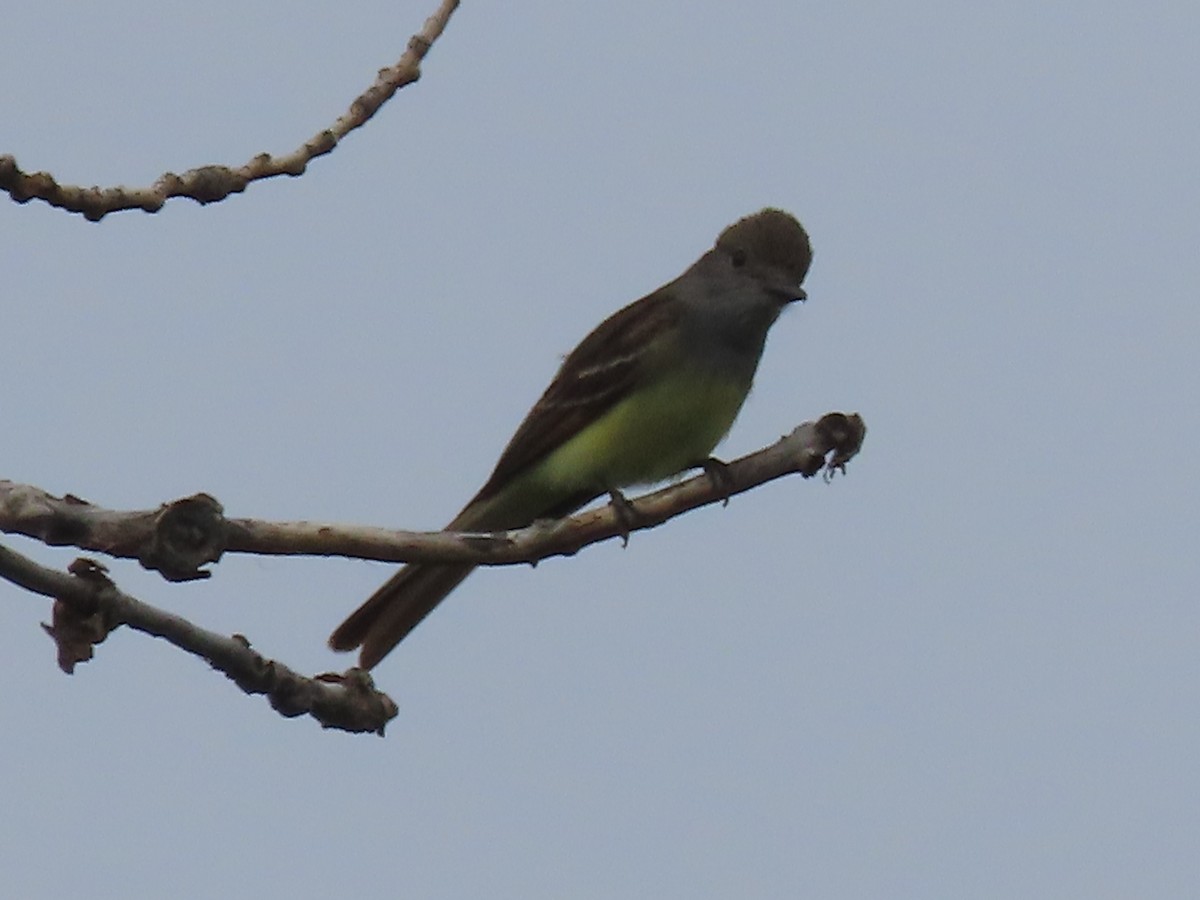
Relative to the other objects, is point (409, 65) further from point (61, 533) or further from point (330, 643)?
point (330, 643)

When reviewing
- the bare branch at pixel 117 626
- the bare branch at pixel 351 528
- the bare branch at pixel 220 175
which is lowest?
the bare branch at pixel 117 626

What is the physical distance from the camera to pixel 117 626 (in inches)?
157

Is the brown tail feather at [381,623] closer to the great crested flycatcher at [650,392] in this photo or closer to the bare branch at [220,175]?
the great crested flycatcher at [650,392]

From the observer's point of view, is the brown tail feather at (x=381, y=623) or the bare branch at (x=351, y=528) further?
the brown tail feather at (x=381, y=623)

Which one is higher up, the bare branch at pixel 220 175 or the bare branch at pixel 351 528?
the bare branch at pixel 220 175

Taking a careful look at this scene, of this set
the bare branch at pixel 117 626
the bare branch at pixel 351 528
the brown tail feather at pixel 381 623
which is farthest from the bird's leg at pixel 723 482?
the brown tail feather at pixel 381 623

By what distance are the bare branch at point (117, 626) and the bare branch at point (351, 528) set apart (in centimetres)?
15

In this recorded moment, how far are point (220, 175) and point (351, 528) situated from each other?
983mm

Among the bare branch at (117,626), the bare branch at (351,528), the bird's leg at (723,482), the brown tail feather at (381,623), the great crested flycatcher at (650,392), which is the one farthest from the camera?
the great crested flycatcher at (650,392)

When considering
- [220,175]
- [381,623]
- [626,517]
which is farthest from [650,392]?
[220,175]

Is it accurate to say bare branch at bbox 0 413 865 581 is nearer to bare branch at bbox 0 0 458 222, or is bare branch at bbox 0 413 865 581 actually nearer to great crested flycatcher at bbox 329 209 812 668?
bare branch at bbox 0 0 458 222

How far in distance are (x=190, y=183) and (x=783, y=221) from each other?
14.1ft

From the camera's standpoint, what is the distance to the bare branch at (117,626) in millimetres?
3865

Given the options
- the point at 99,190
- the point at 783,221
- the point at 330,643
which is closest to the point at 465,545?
the point at 99,190
